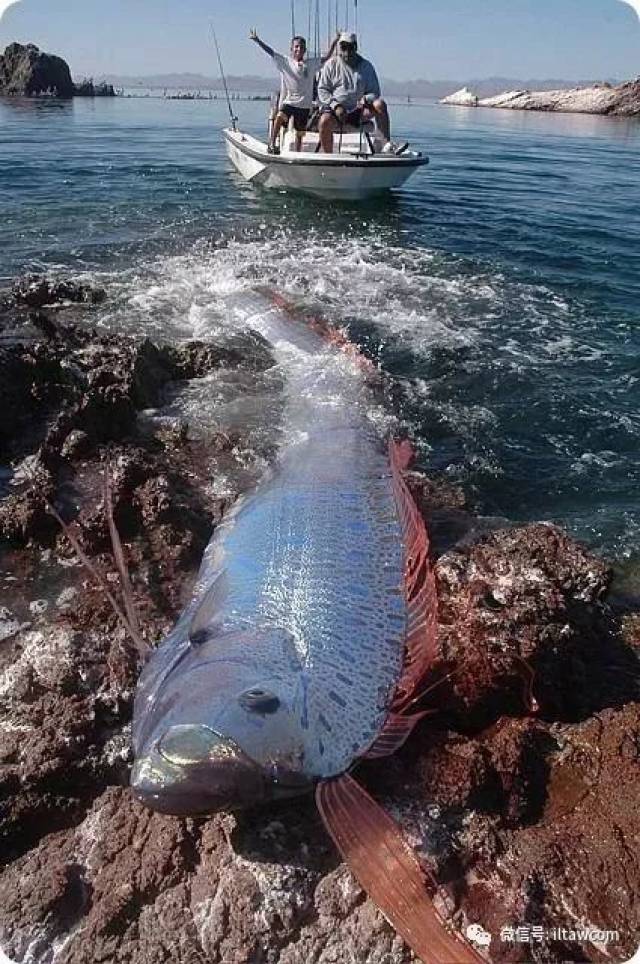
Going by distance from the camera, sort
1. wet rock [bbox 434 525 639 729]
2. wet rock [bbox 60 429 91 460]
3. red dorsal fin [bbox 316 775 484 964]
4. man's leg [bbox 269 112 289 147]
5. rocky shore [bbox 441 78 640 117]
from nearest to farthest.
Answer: red dorsal fin [bbox 316 775 484 964] < wet rock [bbox 434 525 639 729] < wet rock [bbox 60 429 91 460] < man's leg [bbox 269 112 289 147] < rocky shore [bbox 441 78 640 117]

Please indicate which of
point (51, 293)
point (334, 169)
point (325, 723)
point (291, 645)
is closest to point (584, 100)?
point (334, 169)

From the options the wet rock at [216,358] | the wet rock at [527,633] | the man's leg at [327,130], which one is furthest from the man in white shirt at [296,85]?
the wet rock at [527,633]

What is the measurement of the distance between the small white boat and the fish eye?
41.2ft

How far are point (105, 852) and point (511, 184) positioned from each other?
17953 mm

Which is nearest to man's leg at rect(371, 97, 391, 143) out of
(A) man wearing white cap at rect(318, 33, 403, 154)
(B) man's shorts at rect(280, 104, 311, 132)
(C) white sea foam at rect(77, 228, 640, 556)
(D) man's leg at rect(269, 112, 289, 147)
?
(A) man wearing white cap at rect(318, 33, 403, 154)

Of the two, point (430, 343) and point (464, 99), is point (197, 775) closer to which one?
point (430, 343)

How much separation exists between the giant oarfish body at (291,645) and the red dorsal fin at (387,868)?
123mm

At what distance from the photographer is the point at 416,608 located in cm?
319

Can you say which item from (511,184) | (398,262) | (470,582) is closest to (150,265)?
(398,262)

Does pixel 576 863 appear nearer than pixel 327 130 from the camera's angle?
Yes

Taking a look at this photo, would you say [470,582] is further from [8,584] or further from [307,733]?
[8,584]

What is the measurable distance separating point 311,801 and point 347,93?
14797 mm

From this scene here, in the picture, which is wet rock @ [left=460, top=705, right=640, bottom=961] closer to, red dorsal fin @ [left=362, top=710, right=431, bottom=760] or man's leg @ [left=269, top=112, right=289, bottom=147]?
red dorsal fin @ [left=362, top=710, right=431, bottom=760]

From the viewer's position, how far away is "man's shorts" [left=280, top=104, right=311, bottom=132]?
15031 mm
